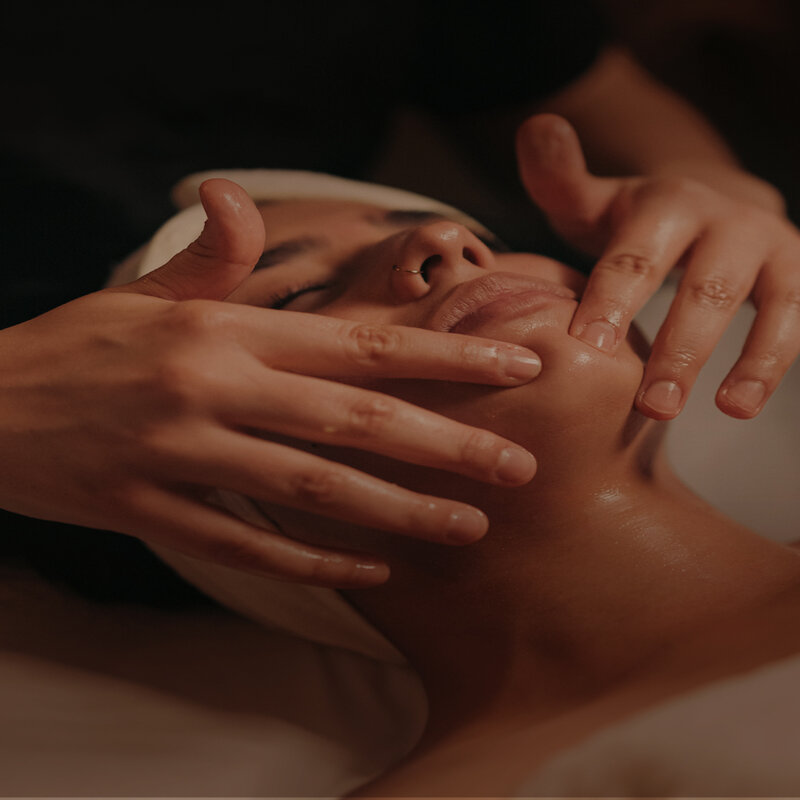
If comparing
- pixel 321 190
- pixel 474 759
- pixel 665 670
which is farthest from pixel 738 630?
pixel 321 190

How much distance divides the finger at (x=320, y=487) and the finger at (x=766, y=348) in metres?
0.28

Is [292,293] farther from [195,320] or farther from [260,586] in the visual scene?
[260,586]

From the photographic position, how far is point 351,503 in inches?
21.0

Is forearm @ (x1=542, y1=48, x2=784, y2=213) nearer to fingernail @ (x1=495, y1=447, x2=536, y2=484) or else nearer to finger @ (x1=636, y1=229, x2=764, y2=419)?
finger @ (x1=636, y1=229, x2=764, y2=419)

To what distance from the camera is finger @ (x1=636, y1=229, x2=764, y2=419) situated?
61 centimetres

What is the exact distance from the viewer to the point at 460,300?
618mm

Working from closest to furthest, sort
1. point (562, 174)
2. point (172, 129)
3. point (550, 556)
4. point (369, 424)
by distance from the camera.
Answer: point (369, 424), point (550, 556), point (562, 174), point (172, 129)

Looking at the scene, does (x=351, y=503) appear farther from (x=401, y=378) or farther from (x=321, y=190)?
(x=321, y=190)

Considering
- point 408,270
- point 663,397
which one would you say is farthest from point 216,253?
point 663,397

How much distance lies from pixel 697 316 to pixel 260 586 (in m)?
0.51

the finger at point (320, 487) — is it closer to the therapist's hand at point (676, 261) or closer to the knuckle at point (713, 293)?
the therapist's hand at point (676, 261)

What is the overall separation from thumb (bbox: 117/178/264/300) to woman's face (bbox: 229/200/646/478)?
11cm

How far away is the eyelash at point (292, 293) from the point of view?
27.7 inches

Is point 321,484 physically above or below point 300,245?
below
